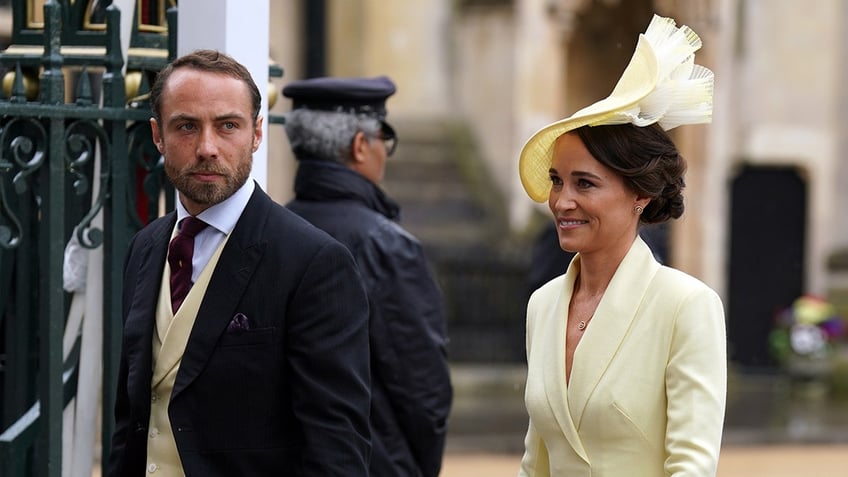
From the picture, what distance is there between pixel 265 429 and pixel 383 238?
5.21ft

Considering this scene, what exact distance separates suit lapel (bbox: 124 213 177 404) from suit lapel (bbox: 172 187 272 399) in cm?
11

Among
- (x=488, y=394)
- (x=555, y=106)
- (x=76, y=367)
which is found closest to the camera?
(x=76, y=367)

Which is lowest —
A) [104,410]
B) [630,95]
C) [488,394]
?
[488,394]

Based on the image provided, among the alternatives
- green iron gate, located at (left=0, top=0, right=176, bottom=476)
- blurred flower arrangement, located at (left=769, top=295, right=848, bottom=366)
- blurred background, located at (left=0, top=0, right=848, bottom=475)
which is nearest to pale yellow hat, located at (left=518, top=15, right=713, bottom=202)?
green iron gate, located at (left=0, top=0, right=176, bottom=476)

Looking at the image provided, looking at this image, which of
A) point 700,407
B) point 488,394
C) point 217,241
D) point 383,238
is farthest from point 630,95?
point 488,394

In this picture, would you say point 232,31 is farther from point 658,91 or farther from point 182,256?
point 658,91

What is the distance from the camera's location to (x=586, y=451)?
3072mm

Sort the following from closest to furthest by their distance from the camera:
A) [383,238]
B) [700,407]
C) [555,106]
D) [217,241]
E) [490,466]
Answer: [700,407] < [217,241] < [383,238] < [490,466] < [555,106]

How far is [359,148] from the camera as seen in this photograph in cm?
481

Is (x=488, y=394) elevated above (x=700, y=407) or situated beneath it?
situated beneath

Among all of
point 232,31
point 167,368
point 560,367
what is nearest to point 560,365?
point 560,367

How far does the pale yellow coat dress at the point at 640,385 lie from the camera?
9.75ft

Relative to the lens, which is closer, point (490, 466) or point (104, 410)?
point (104, 410)

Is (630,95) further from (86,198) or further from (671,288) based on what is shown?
(86,198)
